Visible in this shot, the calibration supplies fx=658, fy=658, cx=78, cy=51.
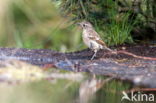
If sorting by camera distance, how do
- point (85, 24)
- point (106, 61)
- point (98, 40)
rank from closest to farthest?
point (106, 61) < point (98, 40) < point (85, 24)

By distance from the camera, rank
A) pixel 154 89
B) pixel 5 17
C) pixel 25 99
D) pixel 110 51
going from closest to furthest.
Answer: pixel 25 99, pixel 154 89, pixel 110 51, pixel 5 17

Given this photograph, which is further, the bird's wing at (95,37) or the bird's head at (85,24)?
the bird's head at (85,24)

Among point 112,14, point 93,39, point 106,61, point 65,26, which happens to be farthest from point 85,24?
point 65,26

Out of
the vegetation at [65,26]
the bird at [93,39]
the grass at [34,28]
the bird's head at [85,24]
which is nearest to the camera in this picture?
the vegetation at [65,26]

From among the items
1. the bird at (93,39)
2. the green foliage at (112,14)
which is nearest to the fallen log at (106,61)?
the bird at (93,39)

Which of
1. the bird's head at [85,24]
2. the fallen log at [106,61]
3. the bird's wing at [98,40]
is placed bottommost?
the fallen log at [106,61]

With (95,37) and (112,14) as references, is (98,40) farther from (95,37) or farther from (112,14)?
(112,14)

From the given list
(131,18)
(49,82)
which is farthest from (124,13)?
(49,82)

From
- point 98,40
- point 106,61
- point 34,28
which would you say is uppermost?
point 34,28

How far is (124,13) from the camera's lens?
36.0 ft

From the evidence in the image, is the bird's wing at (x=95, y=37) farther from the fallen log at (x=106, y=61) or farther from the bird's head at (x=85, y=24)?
the fallen log at (x=106, y=61)

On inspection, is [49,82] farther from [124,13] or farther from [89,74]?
[124,13]

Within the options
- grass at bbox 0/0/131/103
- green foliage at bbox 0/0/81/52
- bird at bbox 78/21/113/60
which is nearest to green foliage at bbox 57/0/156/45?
bird at bbox 78/21/113/60

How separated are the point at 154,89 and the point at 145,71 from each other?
1.07 m
